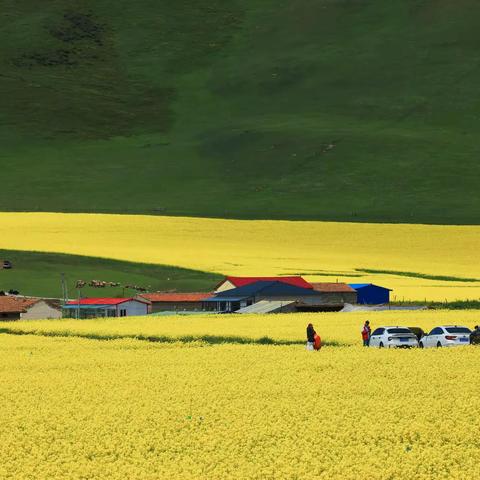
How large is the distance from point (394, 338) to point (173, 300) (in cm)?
4317

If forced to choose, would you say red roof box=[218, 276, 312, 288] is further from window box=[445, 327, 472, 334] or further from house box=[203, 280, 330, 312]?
window box=[445, 327, 472, 334]

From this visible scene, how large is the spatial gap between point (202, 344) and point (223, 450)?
2362 cm

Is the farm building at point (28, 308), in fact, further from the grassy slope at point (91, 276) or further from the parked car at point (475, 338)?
the parked car at point (475, 338)

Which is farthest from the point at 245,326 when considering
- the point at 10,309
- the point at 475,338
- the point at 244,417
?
the point at 10,309

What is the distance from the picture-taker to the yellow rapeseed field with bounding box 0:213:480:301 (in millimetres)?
89188

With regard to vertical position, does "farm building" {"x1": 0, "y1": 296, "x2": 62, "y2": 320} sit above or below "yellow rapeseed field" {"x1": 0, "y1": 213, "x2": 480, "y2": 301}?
below

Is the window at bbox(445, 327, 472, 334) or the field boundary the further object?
the field boundary

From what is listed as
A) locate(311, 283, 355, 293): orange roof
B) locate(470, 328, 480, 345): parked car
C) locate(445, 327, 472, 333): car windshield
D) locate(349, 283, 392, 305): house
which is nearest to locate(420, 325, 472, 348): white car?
locate(445, 327, 472, 333): car windshield

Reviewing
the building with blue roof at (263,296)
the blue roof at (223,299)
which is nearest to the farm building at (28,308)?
the blue roof at (223,299)

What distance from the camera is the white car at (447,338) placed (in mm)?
43844

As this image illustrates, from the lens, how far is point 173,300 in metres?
86.2

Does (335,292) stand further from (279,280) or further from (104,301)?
(104,301)

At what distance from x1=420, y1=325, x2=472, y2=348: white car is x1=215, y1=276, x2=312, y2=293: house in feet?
135

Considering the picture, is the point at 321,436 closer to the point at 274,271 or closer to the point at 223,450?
the point at 223,450
